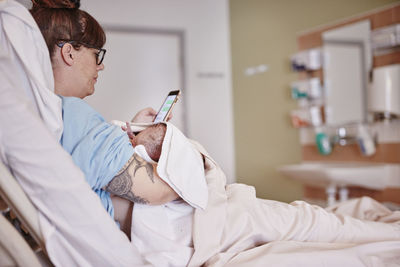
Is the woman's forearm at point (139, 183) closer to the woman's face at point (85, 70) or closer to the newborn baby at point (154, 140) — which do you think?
the newborn baby at point (154, 140)

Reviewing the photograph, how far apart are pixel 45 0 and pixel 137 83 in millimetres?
2150

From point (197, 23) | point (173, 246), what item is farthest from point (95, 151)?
point (197, 23)

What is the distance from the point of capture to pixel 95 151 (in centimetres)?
91

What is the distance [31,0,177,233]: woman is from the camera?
901mm

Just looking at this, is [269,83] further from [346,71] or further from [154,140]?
[154,140]

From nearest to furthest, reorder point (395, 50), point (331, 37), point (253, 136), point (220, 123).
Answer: point (395, 50)
point (331, 37)
point (253, 136)
point (220, 123)

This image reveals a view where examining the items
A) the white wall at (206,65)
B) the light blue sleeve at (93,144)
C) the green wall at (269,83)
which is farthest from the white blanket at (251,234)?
the white wall at (206,65)

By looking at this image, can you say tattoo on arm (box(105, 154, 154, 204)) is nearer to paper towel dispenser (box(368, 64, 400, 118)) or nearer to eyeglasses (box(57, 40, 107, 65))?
eyeglasses (box(57, 40, 107, 65))

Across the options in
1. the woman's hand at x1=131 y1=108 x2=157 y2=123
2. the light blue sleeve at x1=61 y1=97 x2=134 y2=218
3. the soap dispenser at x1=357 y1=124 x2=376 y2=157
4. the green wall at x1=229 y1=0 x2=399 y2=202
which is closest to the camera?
the light blue sleeve at x1=61 y1=97 x2=134 y2=218

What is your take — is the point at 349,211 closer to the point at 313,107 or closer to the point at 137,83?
the point at 313,107

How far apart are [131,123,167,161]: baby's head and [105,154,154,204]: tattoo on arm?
6 centimetres

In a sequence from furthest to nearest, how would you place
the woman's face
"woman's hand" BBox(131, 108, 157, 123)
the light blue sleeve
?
"woman's hand" BBox(131, 108, 157, 123)
the woman's face
the light blue sleeve

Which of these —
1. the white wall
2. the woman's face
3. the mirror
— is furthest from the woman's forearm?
the white wall

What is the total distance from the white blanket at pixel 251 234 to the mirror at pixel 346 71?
1664mm
